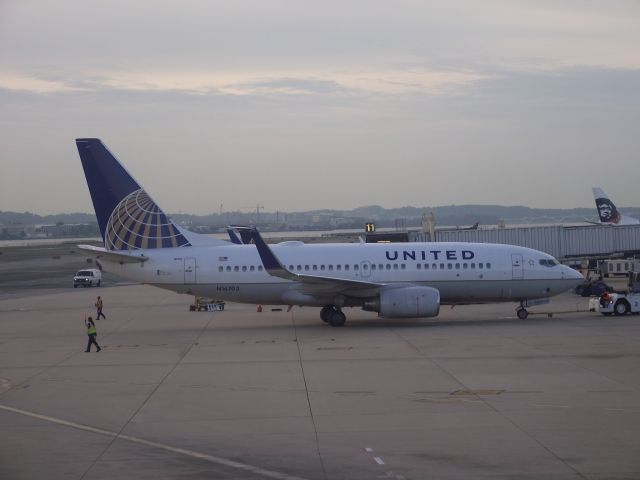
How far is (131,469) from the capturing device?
43.5ft

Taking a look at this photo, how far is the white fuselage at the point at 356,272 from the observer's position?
33.1m

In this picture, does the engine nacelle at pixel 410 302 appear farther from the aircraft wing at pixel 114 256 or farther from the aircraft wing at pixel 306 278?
the aircraft wing at pixel 114 256

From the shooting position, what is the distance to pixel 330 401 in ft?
59.8

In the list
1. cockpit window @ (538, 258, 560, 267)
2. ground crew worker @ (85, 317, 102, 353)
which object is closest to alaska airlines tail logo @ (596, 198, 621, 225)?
cockpit window @ (538, 258, 560, 267)

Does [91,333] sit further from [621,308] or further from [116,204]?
[621,308]

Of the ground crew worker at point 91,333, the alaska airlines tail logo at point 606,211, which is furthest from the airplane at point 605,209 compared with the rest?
the ground crew worker at point 91,333

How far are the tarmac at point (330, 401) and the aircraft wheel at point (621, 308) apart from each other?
1.05 meters

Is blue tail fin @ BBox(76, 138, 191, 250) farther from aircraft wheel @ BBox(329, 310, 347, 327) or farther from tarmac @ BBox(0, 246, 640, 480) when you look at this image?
aircraft wheel @ BBox(329, 310, 347, 327)

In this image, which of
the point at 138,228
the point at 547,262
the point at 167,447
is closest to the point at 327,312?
the point at 138,228

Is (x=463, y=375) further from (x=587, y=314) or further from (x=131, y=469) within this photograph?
(x=587, y=314)

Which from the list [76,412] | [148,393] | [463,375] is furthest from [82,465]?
[463,375]

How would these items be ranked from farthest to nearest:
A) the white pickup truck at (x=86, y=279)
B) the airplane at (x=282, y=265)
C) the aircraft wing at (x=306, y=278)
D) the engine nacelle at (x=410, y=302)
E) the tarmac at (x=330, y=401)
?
the white pickup truck at (x=86, y=279) < the airplane at (x=282, y=265) < the engine nacelle at (x=410, y=302) < the aircraft wing at (x=306, y=278) < the tarmac at (x=330, y=401)

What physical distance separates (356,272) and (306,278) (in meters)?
2.81

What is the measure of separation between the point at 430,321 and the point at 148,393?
16.2 m
